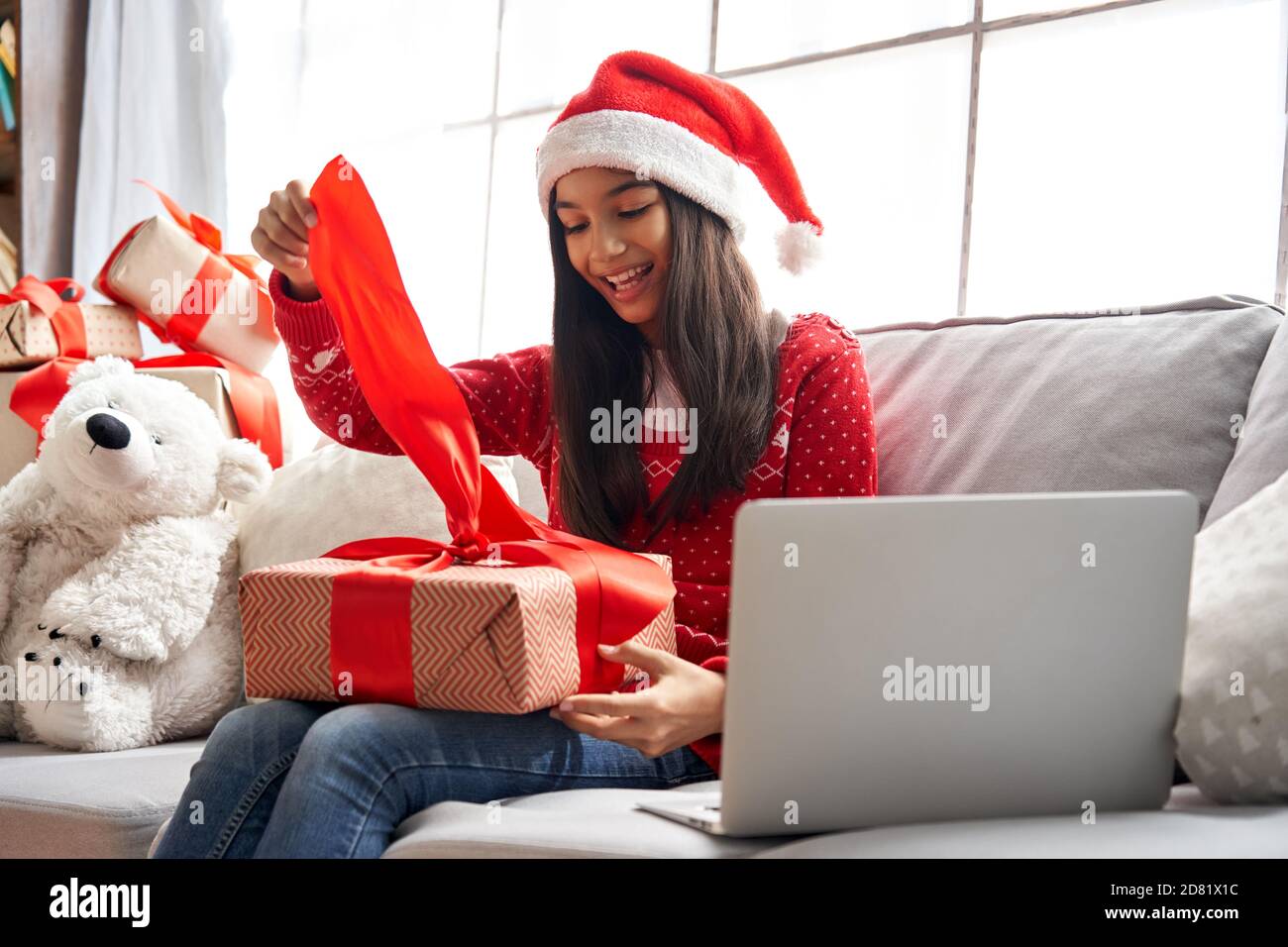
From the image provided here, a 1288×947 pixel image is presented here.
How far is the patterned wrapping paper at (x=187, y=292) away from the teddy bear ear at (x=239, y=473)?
47 centimetres

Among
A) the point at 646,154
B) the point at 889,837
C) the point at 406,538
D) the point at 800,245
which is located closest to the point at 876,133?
the point at 800,245

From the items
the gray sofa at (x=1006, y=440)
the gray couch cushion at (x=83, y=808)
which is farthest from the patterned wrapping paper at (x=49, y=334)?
the gray couch cushion at (x=83, y=808)

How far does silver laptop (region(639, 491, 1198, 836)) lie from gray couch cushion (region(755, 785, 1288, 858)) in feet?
0.07

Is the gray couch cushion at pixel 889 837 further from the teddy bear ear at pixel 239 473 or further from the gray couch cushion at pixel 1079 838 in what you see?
the teddy bear ear at pixel 239 473

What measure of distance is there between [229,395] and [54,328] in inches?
15.9

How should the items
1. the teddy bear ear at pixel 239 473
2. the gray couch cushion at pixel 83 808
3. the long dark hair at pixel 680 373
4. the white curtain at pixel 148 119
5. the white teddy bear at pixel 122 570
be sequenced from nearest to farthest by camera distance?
the gray couch cushion at pixel 83 808 < the long dark hair at pixel 680 373 < the white teddy bear at pixel 122 570 < the teddy bear ear at pixel 239 473 < the white curtain at pixel 148 119

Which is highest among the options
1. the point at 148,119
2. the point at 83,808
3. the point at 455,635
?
the point at 148,119

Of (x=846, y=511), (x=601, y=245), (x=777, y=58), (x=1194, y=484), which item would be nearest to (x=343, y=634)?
(x=846, y=511)

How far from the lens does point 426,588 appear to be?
86cm

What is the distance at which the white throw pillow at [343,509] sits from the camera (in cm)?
153

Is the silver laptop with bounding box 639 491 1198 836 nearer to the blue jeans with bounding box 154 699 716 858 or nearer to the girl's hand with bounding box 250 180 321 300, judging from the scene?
the blue jeans with bounding box 154 699 716 858

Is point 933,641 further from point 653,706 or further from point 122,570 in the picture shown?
point 122,570
